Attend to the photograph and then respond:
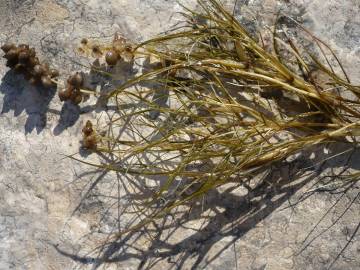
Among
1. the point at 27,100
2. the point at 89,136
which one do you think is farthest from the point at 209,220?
the point at 27,100

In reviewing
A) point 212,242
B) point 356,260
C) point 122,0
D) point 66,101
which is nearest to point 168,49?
point 122,0

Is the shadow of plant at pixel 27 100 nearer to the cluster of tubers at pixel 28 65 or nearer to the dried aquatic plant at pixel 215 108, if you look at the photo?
the cluster of tubers at pixel 28 65

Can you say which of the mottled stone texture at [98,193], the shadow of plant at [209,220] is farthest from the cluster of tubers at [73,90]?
the shadow of plant at [209,220]

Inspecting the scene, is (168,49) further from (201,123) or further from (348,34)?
(348,34)

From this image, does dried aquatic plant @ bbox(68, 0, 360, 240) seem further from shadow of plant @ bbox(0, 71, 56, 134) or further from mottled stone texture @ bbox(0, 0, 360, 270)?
shadow of plant @ bbox(0, 71, 56, 134)

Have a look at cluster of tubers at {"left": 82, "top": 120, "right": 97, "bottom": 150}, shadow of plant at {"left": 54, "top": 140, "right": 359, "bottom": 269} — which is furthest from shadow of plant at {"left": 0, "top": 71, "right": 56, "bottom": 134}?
shadow of plant at {"left": 54, "top": 140, "right": 359, "bottom": 269}

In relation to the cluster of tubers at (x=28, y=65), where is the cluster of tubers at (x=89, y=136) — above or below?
below

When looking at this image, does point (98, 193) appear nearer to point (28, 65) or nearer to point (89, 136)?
point (89, 136)
